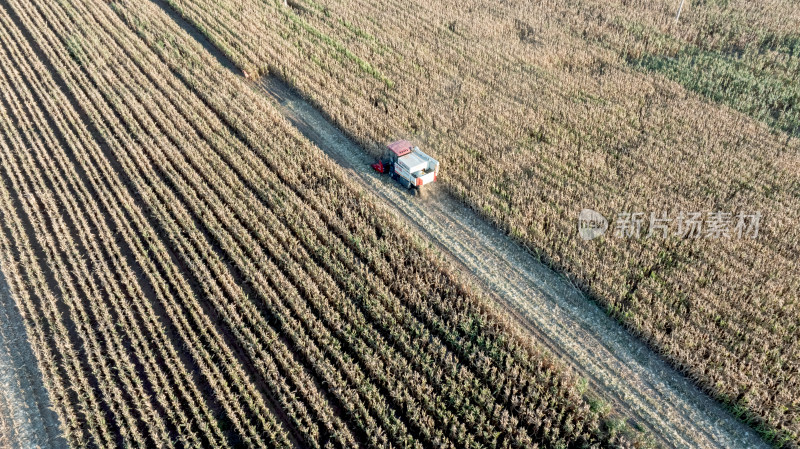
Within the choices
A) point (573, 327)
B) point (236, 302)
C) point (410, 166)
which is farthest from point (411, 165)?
point (573, 327)

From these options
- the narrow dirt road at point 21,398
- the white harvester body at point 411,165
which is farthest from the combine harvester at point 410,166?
the narrow dirt road at point 21,398

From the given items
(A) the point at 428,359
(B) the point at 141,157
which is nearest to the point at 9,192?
(B) the point at 141,157

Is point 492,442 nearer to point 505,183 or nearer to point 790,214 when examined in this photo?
point 505,183

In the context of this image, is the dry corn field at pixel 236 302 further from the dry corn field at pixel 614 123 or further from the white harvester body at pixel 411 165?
the dry corn field at pixel 614 123

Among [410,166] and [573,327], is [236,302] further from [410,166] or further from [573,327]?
[573,327]

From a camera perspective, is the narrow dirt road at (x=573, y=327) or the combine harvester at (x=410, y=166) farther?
the combine harvester at (x=410, y=166)

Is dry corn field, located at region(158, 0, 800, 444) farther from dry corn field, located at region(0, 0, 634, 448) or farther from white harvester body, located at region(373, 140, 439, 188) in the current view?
dry corn field, located at region(0, 0, 634, 448)
